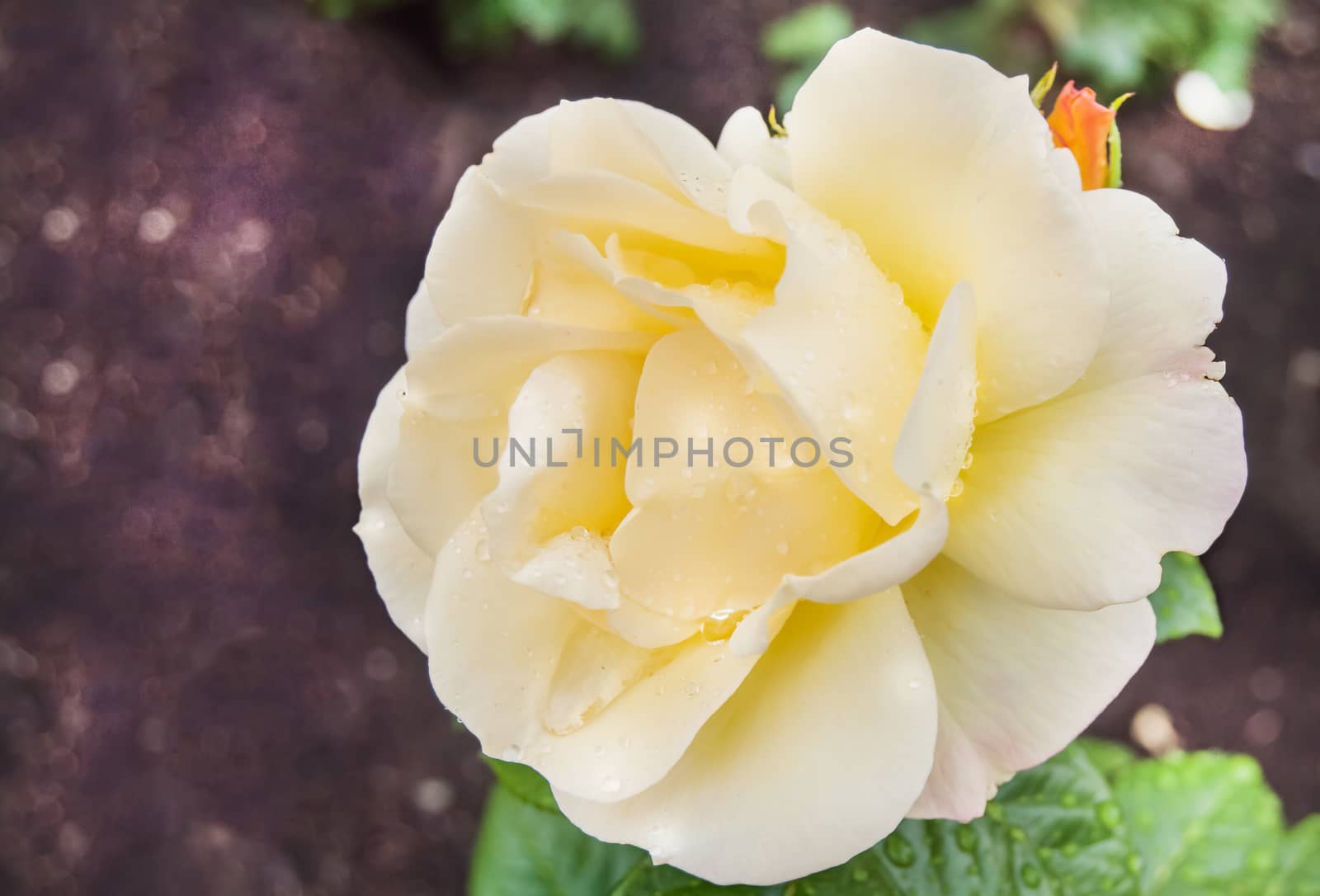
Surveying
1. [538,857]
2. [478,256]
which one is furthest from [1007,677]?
[538,857]

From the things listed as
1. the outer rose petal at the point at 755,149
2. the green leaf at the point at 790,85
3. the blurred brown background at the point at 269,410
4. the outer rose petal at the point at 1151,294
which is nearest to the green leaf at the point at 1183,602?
the outer rose petal at the point at 1151,294

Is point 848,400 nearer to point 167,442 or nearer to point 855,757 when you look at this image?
point 855,757

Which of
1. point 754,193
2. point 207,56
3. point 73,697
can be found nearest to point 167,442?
point 73,697

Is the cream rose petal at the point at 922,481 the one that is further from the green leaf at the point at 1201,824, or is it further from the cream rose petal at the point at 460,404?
the green leaf at the point at 1201,824


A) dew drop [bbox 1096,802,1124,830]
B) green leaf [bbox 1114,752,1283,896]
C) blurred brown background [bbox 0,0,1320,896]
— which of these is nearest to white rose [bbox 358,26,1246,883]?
dew drop [bbox 1096,802,1124,830]

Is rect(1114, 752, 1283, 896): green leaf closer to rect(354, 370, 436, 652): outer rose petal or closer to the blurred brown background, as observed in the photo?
the blurred brown background
